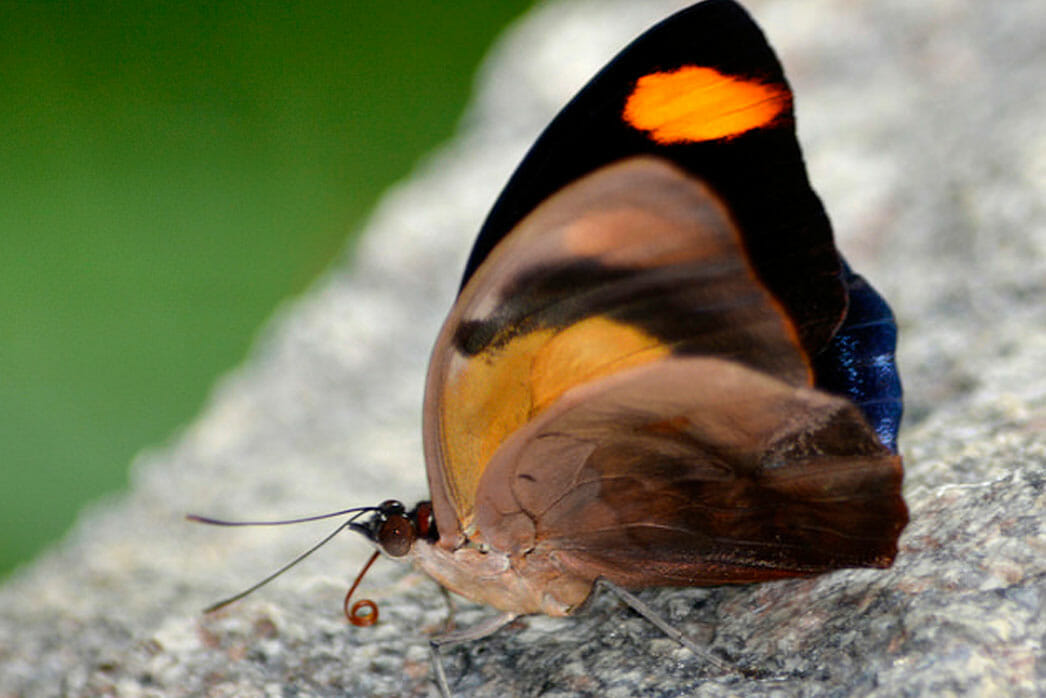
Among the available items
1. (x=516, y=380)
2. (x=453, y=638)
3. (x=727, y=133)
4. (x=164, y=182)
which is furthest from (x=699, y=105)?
(x=164, y=182)

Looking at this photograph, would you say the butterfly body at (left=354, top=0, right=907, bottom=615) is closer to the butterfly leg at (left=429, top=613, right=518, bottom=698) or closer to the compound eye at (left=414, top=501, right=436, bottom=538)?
the compound eye at (left=414, top=501, right=436, bottom=538)

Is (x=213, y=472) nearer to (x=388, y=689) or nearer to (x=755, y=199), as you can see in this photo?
(x=388, y=689)

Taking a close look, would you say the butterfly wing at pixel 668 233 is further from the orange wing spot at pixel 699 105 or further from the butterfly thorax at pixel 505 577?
the butterfly thorax at pixel 505 577

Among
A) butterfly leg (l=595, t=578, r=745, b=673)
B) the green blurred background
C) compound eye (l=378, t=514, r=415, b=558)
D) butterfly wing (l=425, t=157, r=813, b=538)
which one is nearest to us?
butterfly wing (l=425, t=157, r=813, b=538)

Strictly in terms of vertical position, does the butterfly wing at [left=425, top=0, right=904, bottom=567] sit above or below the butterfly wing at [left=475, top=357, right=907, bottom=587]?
above

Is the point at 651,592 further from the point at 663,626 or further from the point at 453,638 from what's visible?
the point at 453,638

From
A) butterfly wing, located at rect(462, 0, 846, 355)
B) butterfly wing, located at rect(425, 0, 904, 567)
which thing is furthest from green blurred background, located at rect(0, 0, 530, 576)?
butterfly wing, located at rect(462, 0, 846, 355)

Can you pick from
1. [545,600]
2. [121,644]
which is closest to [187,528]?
[121,644]

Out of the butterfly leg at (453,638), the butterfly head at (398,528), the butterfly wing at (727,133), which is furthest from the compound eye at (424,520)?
the butterfly wing at (727,133)

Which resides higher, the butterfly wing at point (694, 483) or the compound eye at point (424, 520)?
the compound eye at point (424, 520)
